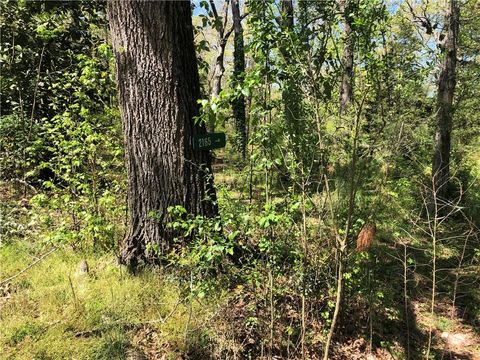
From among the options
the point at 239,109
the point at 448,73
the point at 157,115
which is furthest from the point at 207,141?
the point at 239,109

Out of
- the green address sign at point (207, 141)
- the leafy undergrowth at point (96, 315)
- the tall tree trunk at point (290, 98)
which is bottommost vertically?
the leafy undergrowth at point (96, 315)

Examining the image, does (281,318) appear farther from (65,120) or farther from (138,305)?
(65,120)

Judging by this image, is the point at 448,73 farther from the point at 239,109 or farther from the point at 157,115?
the point at 239,109

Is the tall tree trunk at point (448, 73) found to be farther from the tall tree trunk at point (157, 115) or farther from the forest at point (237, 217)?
the tall tree trunk at point (157, 115)

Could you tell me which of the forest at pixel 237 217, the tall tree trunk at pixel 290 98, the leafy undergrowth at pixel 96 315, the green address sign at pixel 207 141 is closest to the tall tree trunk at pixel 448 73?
the forest at pixel 237 217

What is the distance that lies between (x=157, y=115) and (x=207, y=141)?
0.49 m

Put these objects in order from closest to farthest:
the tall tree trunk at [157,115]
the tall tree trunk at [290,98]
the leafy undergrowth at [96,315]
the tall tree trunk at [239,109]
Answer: the tall tree trunk at [290,98] → the leafy undergrowth at [96,315] → the tall tree trunk at [157,115] → the tall tree trunk at [239,109]

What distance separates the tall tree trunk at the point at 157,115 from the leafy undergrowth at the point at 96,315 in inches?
13.1

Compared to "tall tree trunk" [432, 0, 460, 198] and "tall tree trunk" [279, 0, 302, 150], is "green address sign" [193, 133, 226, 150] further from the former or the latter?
"tall tree trunk" [432, 0, 460, 198]

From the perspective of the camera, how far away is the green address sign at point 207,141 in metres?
3.19

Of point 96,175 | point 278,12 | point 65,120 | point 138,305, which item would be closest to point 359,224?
point 278,12

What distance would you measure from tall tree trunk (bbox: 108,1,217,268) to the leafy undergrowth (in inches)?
13.1

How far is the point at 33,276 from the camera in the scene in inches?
129

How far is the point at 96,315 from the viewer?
111 inches
